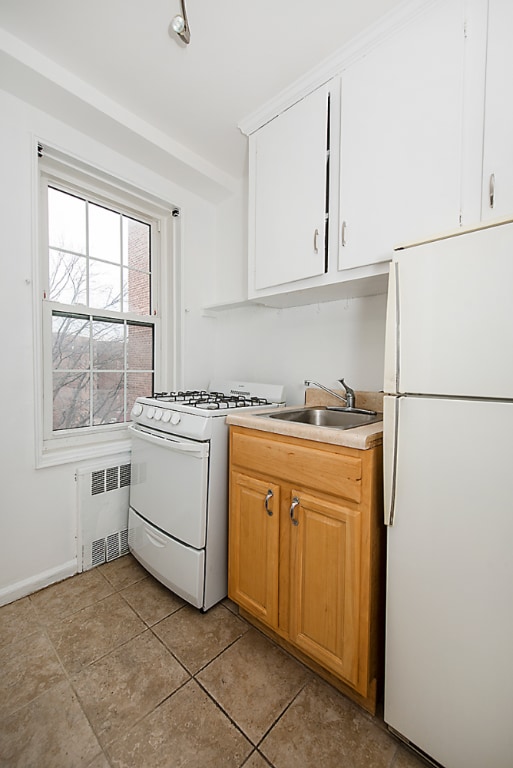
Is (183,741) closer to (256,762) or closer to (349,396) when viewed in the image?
(256,762)

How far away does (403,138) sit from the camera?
47.8 inches

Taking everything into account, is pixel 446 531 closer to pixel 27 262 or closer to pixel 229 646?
pixel 229 646

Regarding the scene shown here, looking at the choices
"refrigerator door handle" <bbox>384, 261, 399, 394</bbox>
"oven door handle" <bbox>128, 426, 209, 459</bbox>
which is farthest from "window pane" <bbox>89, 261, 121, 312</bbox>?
"refrigerator door handle" <bbox>384, 261, 399, 394</bbox>

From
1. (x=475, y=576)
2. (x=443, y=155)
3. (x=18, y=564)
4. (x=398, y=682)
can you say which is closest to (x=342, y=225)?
(x=443, y=155)

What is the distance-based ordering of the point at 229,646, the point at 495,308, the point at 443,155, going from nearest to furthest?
the point at 495,308 → the point at 443,155 → the point at 229,646

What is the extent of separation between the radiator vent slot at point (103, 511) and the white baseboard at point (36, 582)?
78 millimetres

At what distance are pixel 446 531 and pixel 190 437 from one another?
3.45ft

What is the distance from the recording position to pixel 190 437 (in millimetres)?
1511

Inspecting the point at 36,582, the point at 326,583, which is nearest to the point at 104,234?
the point at 36,582

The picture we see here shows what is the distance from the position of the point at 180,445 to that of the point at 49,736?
1009mm

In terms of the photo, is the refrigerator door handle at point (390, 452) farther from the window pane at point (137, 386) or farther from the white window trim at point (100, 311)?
the window pane at point (137, 386)

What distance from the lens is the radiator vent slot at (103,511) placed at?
186cm

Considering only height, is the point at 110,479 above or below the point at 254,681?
above

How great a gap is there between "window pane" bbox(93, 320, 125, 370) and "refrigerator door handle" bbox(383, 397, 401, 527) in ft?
5.88
